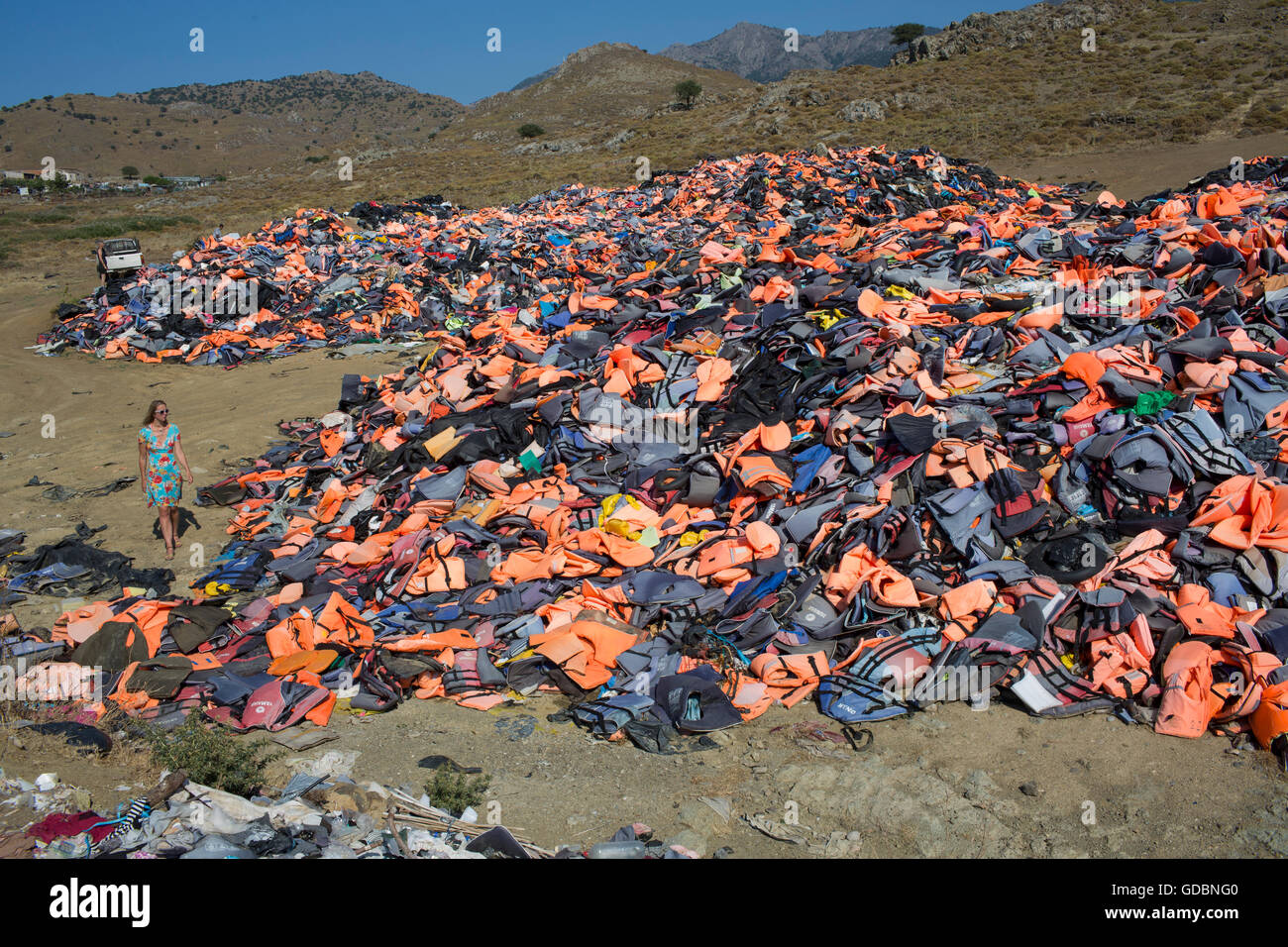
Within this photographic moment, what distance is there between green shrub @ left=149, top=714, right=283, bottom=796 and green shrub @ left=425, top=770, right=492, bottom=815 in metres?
0.90

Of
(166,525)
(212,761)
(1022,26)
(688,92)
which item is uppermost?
(688,92)

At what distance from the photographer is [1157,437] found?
215 inches

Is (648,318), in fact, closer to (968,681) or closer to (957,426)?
(957,426)

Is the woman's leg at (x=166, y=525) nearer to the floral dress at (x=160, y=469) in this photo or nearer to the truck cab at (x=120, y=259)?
the floral dress at (x=160, y=469)

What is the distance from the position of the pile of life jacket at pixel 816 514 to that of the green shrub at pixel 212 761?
2.42 ft

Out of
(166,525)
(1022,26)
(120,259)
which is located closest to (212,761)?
(166,525)

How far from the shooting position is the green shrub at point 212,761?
387 cm

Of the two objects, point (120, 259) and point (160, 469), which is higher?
point (120, 259)

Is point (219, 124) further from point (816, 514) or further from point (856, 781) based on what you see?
point (856, 781)

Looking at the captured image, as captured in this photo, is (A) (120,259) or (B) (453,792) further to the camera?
(A) (120,259)

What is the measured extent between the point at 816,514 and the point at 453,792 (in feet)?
10.3

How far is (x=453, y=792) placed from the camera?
Result: 399 centimetres

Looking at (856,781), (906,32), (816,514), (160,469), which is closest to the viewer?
(856,781)

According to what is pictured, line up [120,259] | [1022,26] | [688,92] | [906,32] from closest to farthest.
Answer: [120,259]
[1022,26]
[688,92]
[906,32]
